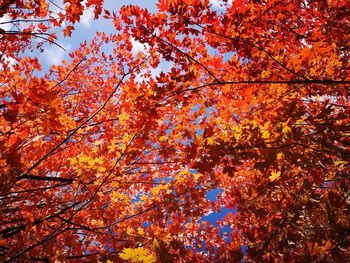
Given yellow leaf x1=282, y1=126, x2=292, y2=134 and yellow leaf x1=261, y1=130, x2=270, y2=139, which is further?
yellow leaf x1=261, y1=130, x2=270, y2=139

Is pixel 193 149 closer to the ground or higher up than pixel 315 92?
closer to the ground

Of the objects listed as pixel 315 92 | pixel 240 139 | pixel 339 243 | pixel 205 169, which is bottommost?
pixel 339 243

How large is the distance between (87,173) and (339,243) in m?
4.01

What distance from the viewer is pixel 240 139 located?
372 cm

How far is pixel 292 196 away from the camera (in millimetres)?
4688

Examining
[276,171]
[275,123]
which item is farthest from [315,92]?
[275,123]

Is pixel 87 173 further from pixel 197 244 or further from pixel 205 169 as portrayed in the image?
pixel 197 244

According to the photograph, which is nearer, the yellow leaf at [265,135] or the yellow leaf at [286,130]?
the yellow leaf at [286,130]

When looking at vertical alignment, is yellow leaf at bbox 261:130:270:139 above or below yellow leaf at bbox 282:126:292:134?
above

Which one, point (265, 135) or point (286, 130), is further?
point (265, 135)

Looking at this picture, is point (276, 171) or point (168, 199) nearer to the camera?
point (276, 171)

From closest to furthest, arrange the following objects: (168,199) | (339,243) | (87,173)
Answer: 1. (339,243)
2. (87,173)
3. (168,199)

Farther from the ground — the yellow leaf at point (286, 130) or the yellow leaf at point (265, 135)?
the yellow leaf at point (265, 135)

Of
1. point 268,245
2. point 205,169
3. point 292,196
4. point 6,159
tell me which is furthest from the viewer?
point 292,196
